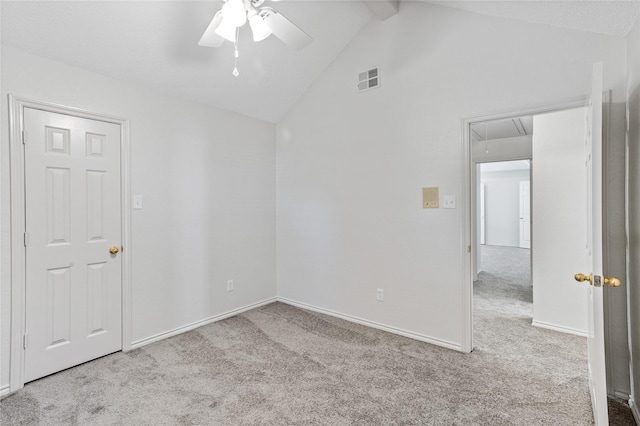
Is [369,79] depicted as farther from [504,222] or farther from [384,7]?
[504,222]

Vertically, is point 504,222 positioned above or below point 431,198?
below

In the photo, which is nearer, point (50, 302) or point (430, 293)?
point (50, 302)

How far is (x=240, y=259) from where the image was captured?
3664 mm

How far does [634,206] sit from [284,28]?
7.93ft

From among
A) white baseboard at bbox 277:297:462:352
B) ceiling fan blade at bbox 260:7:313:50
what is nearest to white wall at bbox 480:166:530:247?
white baseboard at bbox 277:297:462:352

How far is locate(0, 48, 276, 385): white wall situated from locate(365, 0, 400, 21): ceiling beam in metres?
1.76

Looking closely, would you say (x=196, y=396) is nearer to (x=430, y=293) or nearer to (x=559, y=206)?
(x=430, y=293)

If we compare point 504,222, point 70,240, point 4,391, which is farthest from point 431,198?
point 504,222

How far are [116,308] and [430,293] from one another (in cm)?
277

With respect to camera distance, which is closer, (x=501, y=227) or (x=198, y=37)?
(x=198, y=37)

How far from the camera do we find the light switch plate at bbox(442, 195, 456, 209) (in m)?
2.66

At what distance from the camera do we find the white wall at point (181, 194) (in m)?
2.32

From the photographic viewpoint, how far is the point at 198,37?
103 inches

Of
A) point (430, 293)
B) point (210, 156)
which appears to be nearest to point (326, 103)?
point (210, 156)
